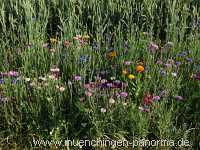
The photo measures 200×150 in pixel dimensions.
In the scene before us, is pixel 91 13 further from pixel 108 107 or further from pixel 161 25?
pixel 108 107

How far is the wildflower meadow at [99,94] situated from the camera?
3740mm

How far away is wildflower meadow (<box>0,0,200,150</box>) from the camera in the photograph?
147 inches

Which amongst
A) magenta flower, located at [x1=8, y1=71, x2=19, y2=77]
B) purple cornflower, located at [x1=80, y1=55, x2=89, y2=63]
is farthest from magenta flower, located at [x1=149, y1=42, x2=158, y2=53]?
magenta flower, located at [x1=8, y1=71, x2=19, y2=77]

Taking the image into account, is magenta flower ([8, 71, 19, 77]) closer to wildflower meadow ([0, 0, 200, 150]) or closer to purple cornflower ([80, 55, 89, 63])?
wildflower meadow ([0, 0, 200, 150])

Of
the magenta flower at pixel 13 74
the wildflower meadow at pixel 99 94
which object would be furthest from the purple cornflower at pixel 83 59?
the magenta flower at pixel 13 74

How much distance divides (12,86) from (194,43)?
5.88ft

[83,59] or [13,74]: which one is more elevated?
[83,59]

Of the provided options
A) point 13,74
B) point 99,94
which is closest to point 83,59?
point 99,94

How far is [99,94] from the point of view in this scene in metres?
3.83

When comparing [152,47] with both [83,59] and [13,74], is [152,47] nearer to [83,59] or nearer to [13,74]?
[83,59]

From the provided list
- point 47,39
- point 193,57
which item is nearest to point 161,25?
point 193,57

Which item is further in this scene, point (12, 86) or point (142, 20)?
point (142, 20)

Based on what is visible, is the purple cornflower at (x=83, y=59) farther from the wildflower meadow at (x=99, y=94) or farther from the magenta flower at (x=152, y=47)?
the magenta flower at (x=152, y=47)

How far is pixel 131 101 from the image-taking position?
3908 mm
